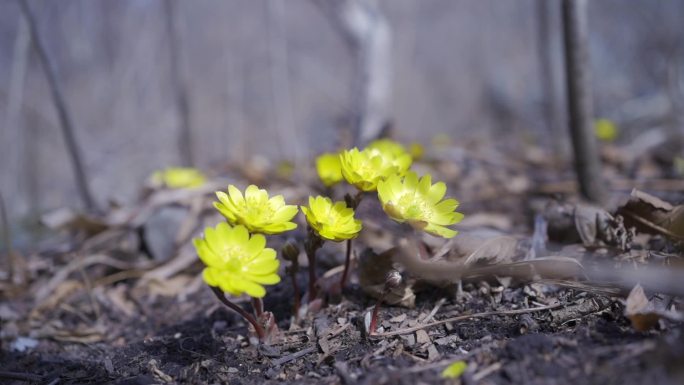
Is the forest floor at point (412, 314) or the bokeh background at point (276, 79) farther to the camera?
the bokeh background at point (276, 79)

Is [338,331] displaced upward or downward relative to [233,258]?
downward

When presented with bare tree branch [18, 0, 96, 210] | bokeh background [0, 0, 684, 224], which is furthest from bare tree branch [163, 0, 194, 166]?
bare tree branch [18, 0, 96, 210]

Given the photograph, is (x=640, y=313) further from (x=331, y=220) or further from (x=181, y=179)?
(x=181, y=179)

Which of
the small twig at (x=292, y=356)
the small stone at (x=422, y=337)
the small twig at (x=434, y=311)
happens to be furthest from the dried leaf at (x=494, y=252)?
the small twig at (x=292, y=356)

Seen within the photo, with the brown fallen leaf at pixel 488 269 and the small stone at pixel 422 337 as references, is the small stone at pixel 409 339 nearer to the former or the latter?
the small stone at pixel 422 337

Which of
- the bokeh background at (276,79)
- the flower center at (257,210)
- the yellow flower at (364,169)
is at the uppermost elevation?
the yellow flower at (364,169)

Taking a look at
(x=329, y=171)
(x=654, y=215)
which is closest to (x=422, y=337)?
(x=329, y=171)

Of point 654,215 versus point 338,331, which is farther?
point 654,215
